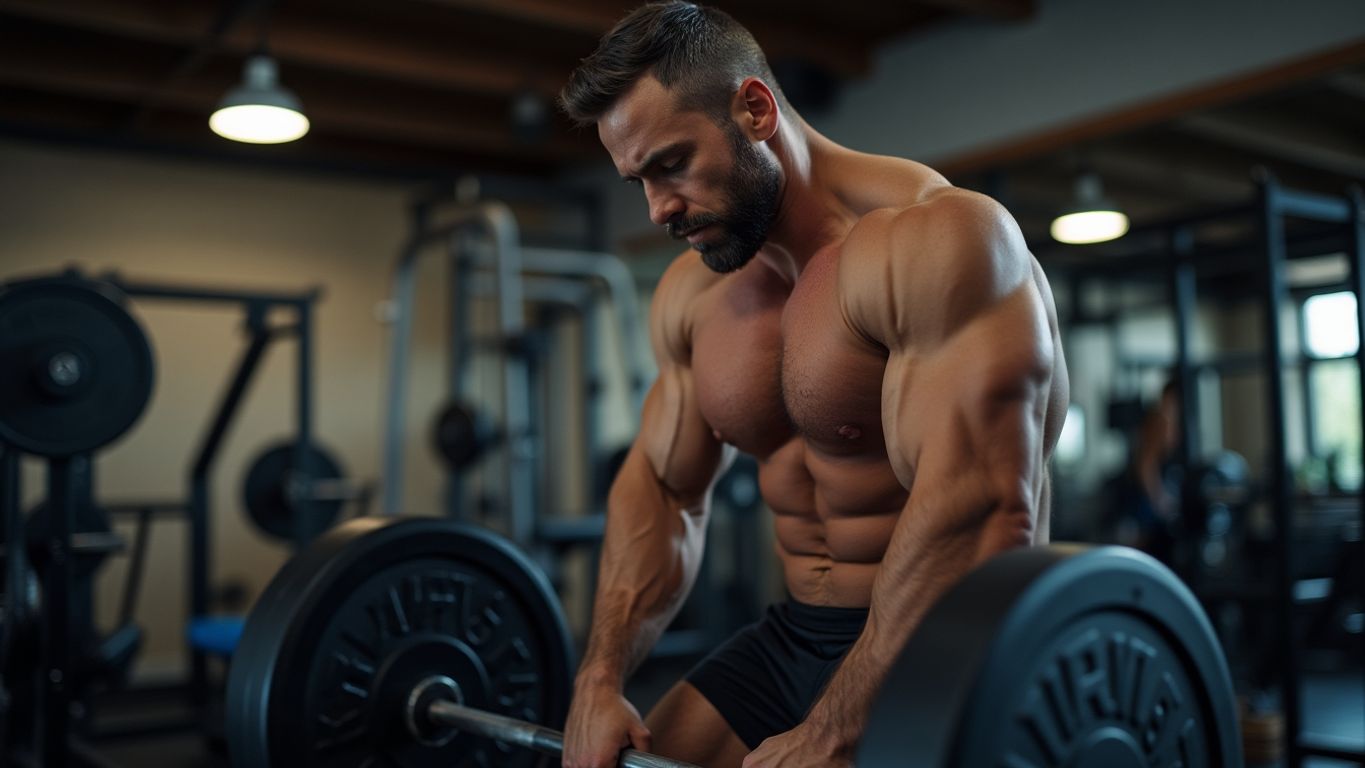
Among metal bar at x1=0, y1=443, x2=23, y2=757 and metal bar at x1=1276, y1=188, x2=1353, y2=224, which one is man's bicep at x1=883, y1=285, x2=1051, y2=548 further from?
metal bar at x1=0, y1=443, x2=23, y2=757

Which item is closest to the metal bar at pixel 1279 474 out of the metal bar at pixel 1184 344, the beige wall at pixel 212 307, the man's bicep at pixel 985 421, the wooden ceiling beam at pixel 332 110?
the metal bar at pixel 1184 344

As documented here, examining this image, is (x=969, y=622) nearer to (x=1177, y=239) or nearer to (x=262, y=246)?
(x=1177, y=239)

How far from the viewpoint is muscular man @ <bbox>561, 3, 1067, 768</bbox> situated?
46.6 inches

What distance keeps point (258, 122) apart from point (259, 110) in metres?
0.15

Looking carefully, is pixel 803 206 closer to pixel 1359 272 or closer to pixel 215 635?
pixel 1359 272

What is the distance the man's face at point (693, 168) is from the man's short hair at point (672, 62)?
1 cm

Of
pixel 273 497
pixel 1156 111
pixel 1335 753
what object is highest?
pixel 1156 111

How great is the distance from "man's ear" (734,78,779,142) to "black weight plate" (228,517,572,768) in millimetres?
744

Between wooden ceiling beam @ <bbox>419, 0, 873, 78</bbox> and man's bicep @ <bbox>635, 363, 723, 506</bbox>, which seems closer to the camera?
man's bicep @ <bbox>635, 363, 723, 506</bbox>

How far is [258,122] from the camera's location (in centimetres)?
407

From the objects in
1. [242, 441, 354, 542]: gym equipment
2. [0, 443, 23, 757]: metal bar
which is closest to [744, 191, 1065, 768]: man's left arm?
[0, 443, 23, 757]: metal bar

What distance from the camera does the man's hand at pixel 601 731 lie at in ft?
4.65

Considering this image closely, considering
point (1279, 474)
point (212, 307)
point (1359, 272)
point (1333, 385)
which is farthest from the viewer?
point (1333, 385)

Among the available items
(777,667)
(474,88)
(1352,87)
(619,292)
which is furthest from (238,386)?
(1352,87)
